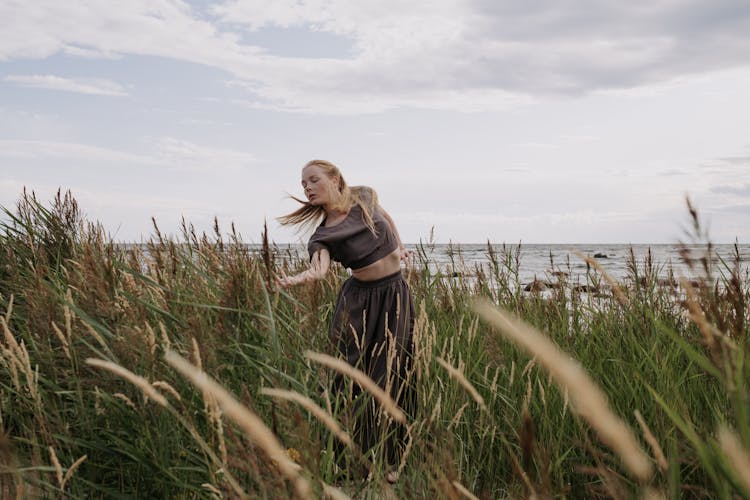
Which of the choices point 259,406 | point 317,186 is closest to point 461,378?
point 259,406

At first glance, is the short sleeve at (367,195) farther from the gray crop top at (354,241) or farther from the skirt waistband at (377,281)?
the skirt waistband at (377,281)

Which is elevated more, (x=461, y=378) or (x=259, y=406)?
(x=461, y=378)

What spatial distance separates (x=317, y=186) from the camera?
13.5ft

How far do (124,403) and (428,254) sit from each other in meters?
3.62

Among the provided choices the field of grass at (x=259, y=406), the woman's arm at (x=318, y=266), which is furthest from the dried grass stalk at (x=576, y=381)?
the woman's arm at (x=318, y=266)

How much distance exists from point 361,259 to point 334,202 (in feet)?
1.45

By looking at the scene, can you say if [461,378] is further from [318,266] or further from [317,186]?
[317,186]

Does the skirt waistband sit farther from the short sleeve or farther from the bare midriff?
the short sleeve

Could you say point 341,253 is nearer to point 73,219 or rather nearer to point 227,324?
point 227,324

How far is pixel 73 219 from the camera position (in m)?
4.68

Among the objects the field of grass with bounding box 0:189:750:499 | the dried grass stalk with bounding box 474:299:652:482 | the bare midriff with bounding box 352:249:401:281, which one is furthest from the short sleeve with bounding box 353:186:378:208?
the dried grass stalk with bounding box 474:299:652:482

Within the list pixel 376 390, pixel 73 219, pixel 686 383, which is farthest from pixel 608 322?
pixel 73 219

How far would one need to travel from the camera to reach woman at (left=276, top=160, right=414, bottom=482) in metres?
3.81

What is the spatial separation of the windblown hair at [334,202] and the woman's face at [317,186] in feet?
0.11
